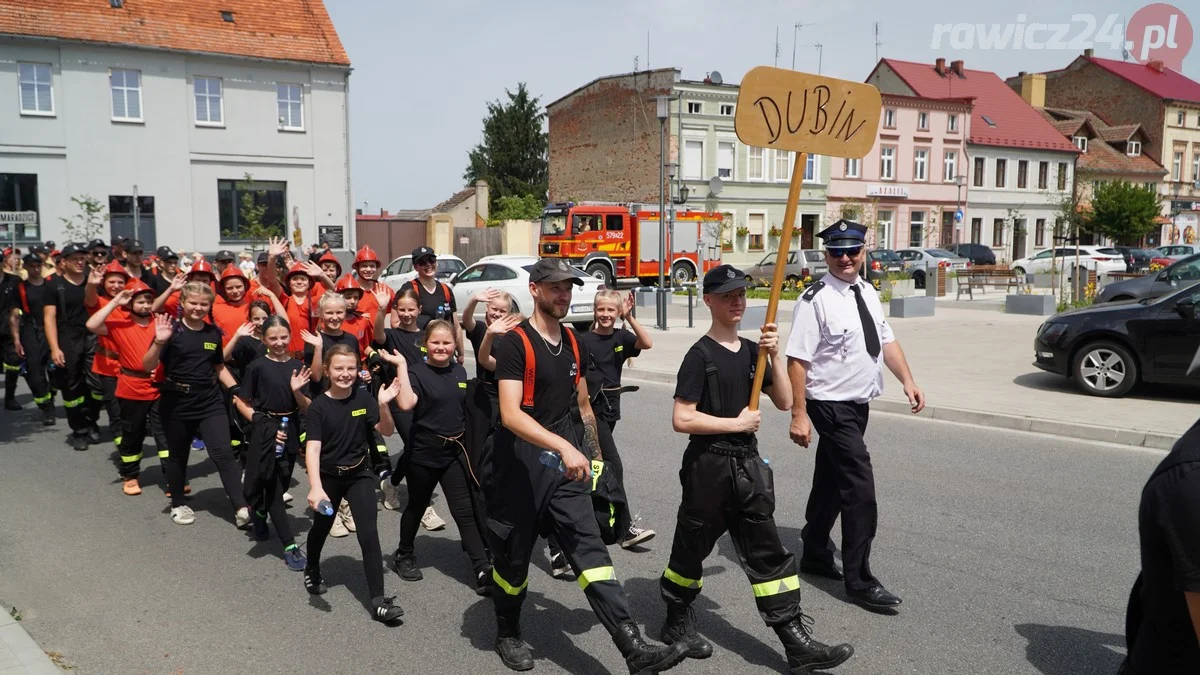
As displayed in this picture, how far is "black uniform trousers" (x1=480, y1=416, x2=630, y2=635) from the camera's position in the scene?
386 centimetres

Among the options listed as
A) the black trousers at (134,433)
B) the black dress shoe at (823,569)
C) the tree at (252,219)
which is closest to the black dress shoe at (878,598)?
the black dress shoe at (823,569)

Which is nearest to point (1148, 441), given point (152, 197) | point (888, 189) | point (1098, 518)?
point (1098, 518)

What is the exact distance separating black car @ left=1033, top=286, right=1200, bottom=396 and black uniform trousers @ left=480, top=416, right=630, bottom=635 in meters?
8.53

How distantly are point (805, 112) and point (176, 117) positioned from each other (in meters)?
32.3

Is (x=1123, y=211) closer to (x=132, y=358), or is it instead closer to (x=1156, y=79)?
(x=1156, y=79)

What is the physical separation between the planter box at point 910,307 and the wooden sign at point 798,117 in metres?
17.2

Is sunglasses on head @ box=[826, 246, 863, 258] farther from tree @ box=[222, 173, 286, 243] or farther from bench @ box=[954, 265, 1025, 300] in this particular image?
tree @ box=[222, 173, 286, 243]

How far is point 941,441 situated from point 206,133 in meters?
30.3

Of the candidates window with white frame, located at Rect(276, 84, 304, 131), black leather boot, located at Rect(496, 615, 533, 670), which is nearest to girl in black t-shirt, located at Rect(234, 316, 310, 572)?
black leather boot, located at Rect(496, 615, 533, 670)

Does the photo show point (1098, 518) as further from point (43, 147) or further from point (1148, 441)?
point (43, 147)

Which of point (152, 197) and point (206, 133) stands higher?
point (206, 133)

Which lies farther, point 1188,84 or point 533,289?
point 1188,84

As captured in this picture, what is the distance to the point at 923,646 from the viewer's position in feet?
14.1

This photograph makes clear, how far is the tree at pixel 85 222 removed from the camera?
29.4m
